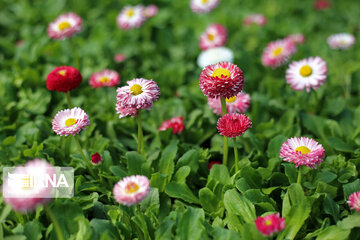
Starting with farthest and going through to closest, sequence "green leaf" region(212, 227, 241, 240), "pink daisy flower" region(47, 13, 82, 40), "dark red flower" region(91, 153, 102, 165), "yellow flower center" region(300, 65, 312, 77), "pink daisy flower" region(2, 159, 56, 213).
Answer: "pink daisy flower" region(47, 13, 82, 40)
"yellow flower center" region(300, 65, 312, 77)
"dark red flower" region(91, 153, 102, 165)
"green leaf" region(212, 227, 241, 240)
"pink daisy flower" region(2, 159, 56, 213)

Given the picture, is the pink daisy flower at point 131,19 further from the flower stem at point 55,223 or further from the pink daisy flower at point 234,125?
the flower stem at point 55,223

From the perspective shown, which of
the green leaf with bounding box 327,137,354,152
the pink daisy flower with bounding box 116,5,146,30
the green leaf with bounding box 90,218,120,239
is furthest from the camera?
the pink daisy flower with bounding box 116,5,146,30

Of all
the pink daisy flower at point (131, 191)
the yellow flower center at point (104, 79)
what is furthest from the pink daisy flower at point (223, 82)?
the yellow flower center at point (104, 79)

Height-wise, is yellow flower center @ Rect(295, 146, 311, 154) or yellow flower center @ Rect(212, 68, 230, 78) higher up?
yellow flower center @ Rect(212, 68, 230, 78)

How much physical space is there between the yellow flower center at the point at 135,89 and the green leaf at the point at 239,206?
78cm

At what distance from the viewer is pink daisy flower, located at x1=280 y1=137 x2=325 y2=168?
2111 millimetres

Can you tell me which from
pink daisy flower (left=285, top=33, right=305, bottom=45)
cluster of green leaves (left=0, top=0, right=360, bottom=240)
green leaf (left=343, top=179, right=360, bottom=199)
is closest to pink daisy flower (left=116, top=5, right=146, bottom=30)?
cluster of green leaves (left=0, top=0, right=360, bottom=240)

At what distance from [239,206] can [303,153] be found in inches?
18.4

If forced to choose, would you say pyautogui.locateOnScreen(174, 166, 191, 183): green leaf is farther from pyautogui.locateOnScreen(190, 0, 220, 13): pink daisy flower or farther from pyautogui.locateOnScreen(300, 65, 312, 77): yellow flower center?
pyautogui.locateOnScreen(190, 0, 220, 13): pink daisy flower

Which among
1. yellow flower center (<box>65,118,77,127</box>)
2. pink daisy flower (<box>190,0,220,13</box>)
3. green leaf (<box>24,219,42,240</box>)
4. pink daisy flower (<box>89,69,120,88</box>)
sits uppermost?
pink daisy flower (<box>190,0,220,13</box>)

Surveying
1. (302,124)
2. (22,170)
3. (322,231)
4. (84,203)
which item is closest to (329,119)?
(302,124)

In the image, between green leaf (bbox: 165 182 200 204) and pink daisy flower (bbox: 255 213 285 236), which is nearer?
pink daisy flower (bbox: 255 213 285 236)

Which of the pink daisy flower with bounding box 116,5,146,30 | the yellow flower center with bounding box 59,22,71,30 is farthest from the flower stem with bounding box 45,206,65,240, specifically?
the pink daisy flower with bounding box 116,5,146,30

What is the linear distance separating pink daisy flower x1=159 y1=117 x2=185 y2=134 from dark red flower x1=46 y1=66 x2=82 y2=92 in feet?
2.48
